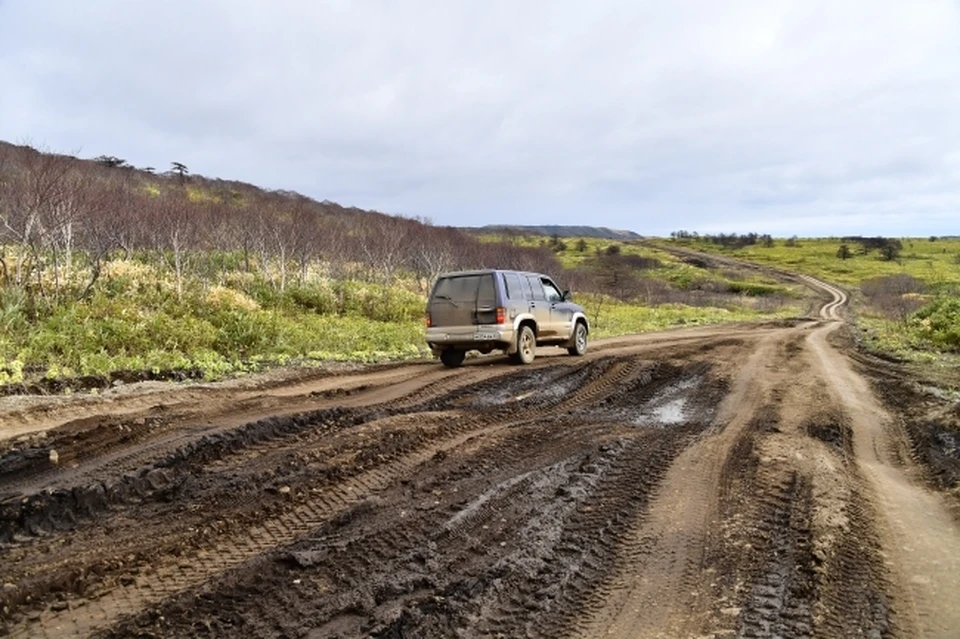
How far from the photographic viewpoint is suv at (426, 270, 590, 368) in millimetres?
11828

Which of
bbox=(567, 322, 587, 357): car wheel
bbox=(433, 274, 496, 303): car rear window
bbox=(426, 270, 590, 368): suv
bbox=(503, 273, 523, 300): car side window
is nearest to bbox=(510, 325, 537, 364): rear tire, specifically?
bbox=(426, 270, 590, 368): suv

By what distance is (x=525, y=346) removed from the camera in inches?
492

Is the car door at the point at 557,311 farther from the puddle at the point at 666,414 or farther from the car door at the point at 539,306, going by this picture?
the puddle at the point at 666,414

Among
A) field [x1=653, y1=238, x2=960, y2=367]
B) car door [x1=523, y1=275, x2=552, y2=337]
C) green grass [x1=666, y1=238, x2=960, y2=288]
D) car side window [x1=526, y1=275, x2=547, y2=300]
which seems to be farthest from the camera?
green grass [x1=666, y1=238, x2=960, y2=288]

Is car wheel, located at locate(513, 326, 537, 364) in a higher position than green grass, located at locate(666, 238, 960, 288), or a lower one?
lower

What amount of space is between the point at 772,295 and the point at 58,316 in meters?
78.4

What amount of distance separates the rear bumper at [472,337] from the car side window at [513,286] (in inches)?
25.9

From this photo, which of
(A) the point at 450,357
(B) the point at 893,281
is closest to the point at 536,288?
(A) the point at 450,357

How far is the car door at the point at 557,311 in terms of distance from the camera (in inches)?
535

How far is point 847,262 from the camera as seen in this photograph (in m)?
112

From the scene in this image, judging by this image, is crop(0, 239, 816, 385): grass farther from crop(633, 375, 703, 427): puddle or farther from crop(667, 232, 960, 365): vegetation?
crop(667, 232, 960, 365): vegetation

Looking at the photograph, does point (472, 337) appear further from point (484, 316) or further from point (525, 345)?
point (525, 345)

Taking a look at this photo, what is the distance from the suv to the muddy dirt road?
3832mm

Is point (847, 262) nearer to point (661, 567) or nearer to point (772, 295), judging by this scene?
point (772, 295)
